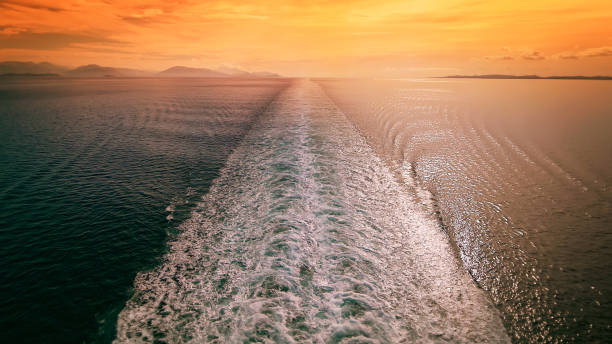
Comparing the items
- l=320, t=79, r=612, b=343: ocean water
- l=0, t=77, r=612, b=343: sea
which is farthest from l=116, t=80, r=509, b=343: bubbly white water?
l=320, t=79, r=612, b=343: ocean water

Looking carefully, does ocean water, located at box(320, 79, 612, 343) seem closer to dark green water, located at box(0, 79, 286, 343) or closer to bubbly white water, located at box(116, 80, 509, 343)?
bubbly white water, located at box(116, 80, 509, 343)

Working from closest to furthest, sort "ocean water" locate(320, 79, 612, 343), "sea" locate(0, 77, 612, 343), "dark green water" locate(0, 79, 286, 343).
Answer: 1. "sea" locate(0, 77, 612, 343)
2. "ocean water" locate(320, 79, 612, 343)
3. "dark green water" locate(0, 79, 286, 343)

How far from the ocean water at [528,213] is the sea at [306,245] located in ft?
0.15

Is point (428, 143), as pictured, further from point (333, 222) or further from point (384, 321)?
point (384, 321)

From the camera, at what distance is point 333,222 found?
7.71 metres

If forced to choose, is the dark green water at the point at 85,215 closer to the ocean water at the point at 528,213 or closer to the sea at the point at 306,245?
the sea at the point at 306,245

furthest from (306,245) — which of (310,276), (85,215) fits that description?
(85,215)

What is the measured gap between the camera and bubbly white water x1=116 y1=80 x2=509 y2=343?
14.9 ft

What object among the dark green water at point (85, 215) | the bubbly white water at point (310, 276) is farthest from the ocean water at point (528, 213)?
the dark green water at point (85, 215)

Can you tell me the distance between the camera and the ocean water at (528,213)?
4.98 m

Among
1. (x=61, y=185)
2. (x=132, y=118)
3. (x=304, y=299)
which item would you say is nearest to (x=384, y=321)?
(x=304, y=299)

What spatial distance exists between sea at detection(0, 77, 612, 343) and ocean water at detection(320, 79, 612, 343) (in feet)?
0.15

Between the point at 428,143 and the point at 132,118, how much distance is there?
77.4 ft

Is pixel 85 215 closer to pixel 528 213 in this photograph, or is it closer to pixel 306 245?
pixel 306 245
